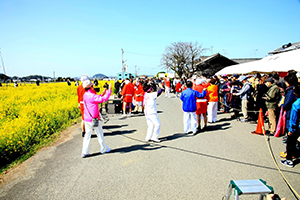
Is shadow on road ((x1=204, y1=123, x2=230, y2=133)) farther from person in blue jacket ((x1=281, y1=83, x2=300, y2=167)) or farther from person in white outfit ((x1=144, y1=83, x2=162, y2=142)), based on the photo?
person in blue jacket ((x1=281, y1=83, x2=300, y2=167))

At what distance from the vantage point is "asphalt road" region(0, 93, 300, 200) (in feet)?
11.7

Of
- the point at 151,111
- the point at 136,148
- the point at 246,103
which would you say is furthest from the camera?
the point at 246,103

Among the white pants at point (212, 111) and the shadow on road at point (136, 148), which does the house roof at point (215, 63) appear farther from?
the shadow on road at point (136, 148)

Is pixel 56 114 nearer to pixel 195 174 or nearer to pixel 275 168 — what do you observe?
pixel 195 174

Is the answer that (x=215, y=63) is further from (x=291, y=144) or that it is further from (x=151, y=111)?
(x=291, y=144)

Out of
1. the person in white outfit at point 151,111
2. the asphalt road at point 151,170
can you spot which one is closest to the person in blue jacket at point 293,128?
the asphalt road at point 151,170

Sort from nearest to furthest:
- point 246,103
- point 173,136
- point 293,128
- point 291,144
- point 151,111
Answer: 1. point 293,128
2. point 291,144
3. point 151,111
4. point 173,136
5. point 246,103

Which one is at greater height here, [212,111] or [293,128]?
[293,128]

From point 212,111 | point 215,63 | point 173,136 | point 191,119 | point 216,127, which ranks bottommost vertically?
point 216,127

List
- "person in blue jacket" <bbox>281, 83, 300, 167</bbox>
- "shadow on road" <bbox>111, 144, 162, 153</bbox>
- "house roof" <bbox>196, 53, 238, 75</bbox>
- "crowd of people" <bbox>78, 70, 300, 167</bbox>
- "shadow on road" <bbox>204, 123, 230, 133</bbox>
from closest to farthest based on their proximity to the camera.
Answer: "person in blue jacket" <bbox>281, 83, 300, 167</bbox> < "crowd of people" <bbox>78, 70, 300, 167</bbox> < "shadow on road" <bbox>111, 144, 162, 153</bbox> < "shadow on road" <bbox>204, 123, 230, 133</bbox> < "house roof" <bbox>196, 53, 238, 75</bbox>

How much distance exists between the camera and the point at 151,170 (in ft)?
14.2

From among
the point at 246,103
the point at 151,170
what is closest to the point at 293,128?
the point at 151,170

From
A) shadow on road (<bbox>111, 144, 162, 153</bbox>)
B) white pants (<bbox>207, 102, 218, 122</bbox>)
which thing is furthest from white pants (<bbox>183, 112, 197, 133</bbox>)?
white pants (<bbox>207, 102, 218, 122</bbox>)

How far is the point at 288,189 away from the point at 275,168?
0.87m
